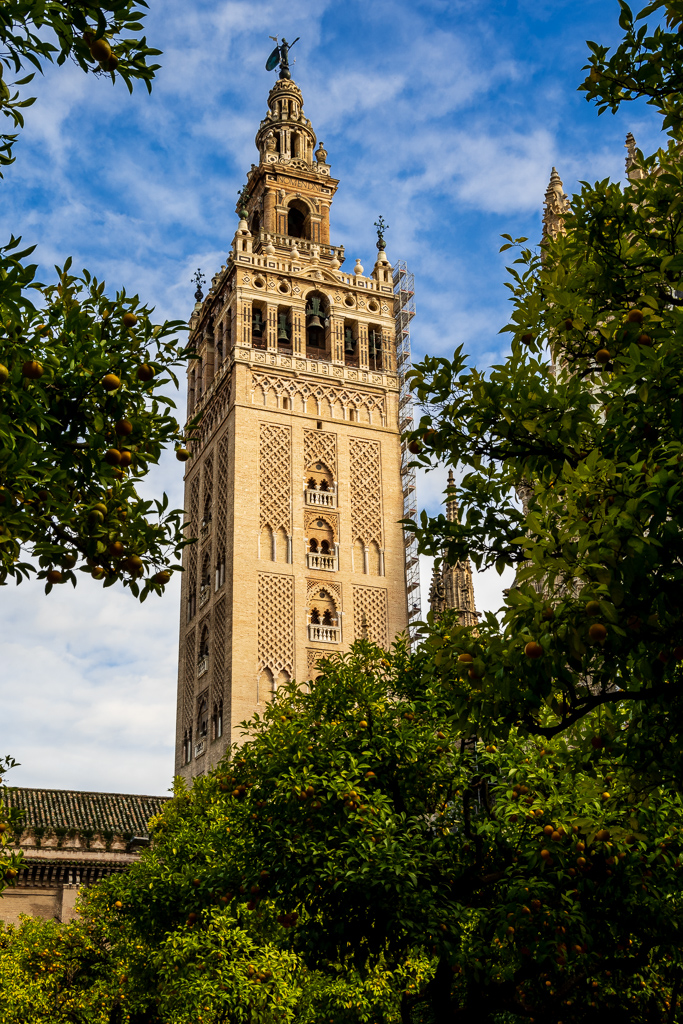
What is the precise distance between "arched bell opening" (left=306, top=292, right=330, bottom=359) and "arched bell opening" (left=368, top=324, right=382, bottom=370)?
1940 millimetres

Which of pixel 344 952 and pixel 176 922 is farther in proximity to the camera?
pixel 176 922

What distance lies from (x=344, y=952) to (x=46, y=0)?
33.2 feet

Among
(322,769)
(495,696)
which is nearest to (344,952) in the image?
(322,769)

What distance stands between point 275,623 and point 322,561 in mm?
3126

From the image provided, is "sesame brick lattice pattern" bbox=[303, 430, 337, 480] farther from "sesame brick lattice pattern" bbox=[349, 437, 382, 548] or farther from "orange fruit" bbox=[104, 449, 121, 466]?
"orange fruit" bbox=[104, 449, 121, 466]

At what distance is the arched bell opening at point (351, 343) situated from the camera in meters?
42.5

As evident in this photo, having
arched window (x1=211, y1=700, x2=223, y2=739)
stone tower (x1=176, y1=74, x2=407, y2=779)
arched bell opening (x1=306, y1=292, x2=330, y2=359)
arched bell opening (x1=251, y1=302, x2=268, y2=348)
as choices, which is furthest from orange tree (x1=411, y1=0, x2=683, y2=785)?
arched bell opening (x1=306, y1=292, x2=330, y2=359)

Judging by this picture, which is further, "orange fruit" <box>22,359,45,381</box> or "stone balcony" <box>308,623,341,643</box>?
"stone balcony" <box>308,623,341,643</box>

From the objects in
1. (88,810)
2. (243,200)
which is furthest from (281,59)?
(88,810)

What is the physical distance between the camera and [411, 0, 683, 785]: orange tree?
5.39 meters

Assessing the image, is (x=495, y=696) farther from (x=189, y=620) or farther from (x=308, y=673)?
(x=189, y=620)

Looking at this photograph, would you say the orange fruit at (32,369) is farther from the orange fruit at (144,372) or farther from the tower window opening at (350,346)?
the tower window opening at (350,346)

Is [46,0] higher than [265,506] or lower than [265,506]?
lower

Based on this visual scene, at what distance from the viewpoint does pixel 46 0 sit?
4.66 m
